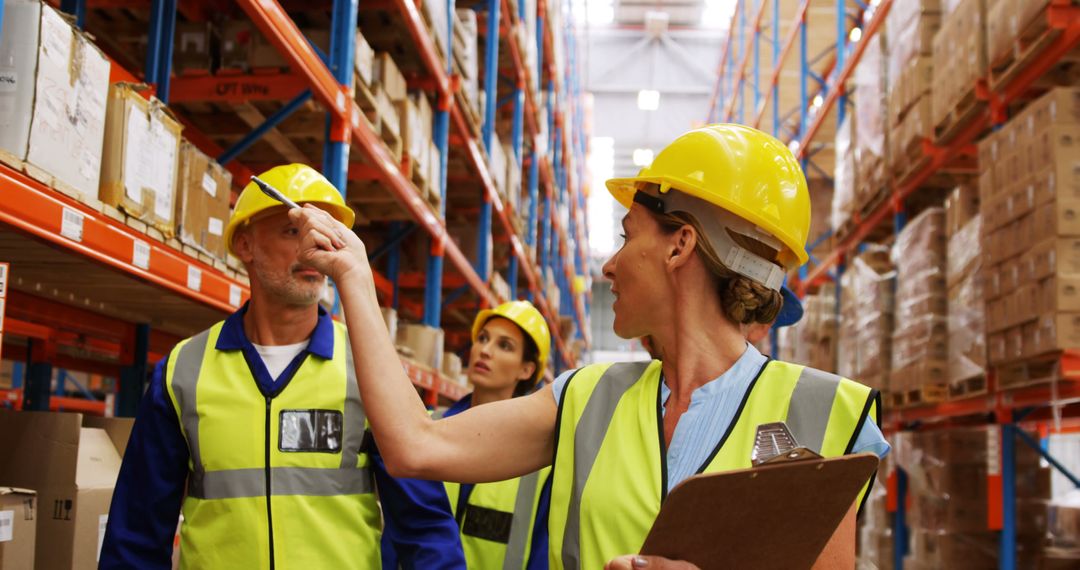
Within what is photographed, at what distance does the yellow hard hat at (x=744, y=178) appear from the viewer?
1607 mm

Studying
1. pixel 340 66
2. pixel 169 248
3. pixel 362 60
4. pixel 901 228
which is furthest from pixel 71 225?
pixel 901 228

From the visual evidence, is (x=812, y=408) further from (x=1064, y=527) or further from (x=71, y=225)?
(x=1064, y=527)

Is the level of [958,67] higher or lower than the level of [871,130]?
lower

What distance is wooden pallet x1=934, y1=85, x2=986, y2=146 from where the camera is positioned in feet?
18.9

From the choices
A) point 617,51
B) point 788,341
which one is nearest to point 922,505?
point 788,341

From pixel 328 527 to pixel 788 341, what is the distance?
9.57 meters

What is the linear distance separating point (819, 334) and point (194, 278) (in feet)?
25.2

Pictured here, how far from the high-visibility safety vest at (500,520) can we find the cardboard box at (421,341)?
3.27m

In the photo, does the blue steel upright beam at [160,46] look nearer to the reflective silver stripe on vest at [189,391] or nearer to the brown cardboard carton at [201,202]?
the brown cardboard carton at [201,202]

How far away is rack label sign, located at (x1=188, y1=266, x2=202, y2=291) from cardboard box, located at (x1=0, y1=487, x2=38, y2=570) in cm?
85

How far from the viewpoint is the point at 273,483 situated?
2105 millimetres

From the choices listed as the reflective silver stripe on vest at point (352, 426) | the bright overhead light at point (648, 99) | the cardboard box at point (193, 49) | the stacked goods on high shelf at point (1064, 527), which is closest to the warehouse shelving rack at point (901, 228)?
the stacked goods on high shelf at point (1064, 527)

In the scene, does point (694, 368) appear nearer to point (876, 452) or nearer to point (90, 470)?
point (876, 452)

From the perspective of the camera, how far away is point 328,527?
6.97ft
